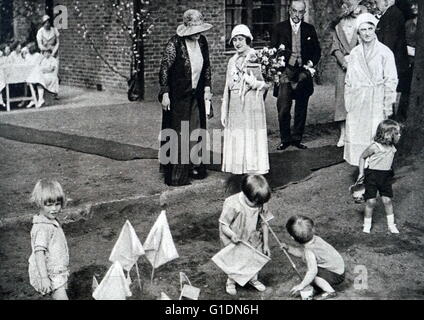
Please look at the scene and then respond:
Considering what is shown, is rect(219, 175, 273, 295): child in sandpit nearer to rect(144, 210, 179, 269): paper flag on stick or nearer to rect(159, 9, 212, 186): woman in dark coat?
rect(144, 210, 179, 269): paper flag on stick

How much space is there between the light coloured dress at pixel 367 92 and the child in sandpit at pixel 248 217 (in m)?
2.27

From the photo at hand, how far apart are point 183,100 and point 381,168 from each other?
7.84 ft

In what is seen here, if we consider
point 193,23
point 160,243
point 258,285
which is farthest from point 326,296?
point 193,23

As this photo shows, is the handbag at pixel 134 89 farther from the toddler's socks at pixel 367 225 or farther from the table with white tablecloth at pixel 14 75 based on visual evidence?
the toddler's socks at pixel 367 225

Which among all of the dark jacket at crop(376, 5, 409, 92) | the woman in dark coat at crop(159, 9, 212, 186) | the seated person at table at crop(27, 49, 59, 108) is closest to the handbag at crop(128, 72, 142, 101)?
the seated person at table at crop(27, 49, 59, 108)

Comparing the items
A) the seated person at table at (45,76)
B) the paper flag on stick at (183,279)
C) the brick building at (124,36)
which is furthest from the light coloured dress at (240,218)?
the brick building at (124,36)

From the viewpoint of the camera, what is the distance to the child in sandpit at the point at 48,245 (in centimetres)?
427

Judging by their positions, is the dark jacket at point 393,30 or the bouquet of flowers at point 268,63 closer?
the bouquet of flowers at point 268,63

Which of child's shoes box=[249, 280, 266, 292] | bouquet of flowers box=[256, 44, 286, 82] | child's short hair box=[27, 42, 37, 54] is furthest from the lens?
child's short hair box=[27, 42, 37, 54]

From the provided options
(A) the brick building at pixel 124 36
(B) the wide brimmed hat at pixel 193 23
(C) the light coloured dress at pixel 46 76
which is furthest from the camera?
(A) the brick building at pixel 124 36

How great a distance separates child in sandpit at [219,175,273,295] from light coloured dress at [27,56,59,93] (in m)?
8.37

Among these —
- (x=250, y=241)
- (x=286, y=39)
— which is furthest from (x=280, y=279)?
(x=286, y=39)

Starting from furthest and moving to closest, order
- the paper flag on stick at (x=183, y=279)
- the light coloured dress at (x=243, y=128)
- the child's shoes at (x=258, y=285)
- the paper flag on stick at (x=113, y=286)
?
the light coloured dress at (x=243, y=128) < the child's shoes at (x=258, y=285) < the paper flag on stick at (x=183, y=279) < the paper flag on stick at (x=113, y=286)

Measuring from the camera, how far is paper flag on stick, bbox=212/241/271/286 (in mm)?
4625
